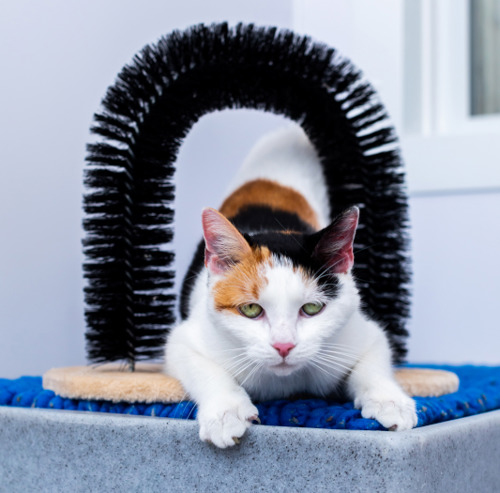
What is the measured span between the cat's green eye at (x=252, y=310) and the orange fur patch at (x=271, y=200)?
49 cm

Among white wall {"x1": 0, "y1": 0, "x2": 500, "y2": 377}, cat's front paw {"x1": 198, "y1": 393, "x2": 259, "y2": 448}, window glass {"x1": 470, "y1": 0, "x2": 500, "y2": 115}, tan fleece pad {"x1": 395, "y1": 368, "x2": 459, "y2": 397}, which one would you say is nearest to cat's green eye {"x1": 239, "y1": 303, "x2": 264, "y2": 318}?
cat's front paw {"x1": 198, "y1": 393, "x2": 259, "y2": 448}

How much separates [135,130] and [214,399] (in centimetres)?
53

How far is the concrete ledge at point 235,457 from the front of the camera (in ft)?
2.46

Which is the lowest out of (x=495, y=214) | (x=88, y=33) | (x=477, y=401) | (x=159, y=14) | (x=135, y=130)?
(x=477, y=401)

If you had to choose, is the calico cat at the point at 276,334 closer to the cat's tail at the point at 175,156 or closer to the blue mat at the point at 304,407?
the blue mat at the point at 304,407

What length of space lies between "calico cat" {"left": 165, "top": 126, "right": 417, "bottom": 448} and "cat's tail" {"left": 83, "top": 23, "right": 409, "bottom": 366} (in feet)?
0.42

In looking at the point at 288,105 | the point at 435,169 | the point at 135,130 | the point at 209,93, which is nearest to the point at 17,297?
the point at 135,130

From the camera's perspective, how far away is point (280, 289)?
0.86m

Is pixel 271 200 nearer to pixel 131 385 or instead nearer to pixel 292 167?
pixel 292 167

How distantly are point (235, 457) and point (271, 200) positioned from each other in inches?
26.4

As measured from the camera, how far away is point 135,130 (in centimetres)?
117

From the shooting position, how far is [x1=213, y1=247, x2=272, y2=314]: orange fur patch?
0.87m

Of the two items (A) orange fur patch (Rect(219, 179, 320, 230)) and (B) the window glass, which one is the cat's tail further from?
(B) the window glass

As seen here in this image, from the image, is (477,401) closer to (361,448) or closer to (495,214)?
(361,448)
